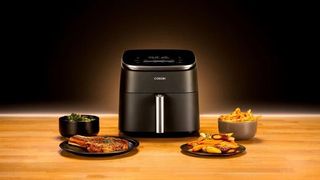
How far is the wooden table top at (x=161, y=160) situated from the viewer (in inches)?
55.2

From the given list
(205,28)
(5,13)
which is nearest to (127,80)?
(205,28)

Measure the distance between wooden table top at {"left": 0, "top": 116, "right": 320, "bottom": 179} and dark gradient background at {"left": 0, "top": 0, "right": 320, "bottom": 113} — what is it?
13.6 inches

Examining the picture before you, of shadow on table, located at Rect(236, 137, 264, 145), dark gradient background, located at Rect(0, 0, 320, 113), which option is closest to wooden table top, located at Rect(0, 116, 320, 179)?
shadow on table, located at Rect(236, 137, 264, 145)

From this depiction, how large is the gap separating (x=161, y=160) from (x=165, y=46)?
0.84 metres

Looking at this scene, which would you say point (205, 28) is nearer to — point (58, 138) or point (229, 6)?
point (229, 6)

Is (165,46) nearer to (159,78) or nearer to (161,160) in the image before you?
(159,78)

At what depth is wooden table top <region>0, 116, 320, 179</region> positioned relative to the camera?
4.60ft

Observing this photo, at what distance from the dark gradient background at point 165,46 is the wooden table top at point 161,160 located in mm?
345

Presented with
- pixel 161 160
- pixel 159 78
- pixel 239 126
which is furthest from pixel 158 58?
pixel 161 160

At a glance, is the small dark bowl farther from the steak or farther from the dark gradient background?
the dark gradient background

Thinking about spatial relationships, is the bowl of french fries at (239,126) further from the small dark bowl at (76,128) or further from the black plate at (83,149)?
the small dark bowl at (76,128)

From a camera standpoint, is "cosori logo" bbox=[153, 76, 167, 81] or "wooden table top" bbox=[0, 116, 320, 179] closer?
"wooden table top" bbox=[0, 116, 320, 179]

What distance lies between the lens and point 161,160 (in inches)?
60.8

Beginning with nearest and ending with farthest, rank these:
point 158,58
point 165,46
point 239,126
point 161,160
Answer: point 161,160, point 239,126, point 158,58, point 165,46
